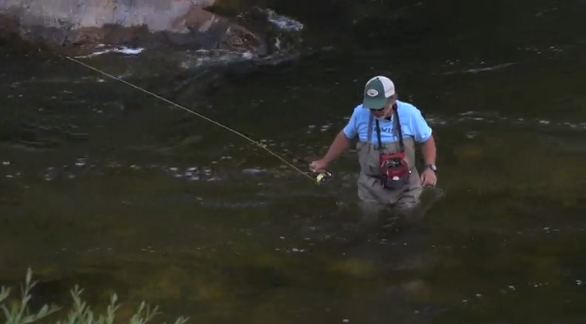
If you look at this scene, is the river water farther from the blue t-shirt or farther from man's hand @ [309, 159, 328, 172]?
the blue t-shirt

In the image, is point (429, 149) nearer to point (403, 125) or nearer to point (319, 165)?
point (403, 125)

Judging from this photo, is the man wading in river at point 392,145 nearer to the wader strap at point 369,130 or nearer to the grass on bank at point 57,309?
the wader strap at point 369,130

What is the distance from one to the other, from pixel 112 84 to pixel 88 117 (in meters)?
1.23

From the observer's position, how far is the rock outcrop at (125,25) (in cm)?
1159

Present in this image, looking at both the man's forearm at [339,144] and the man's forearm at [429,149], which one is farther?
the man's forearm at [339,144]

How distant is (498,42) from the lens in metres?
11.1

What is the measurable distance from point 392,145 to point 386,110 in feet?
1.03

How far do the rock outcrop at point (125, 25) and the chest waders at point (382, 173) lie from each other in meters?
6.10

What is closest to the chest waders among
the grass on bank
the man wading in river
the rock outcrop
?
the man wading in river

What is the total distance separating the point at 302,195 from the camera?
23.5 ft

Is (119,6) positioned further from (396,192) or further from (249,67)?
(396,192)

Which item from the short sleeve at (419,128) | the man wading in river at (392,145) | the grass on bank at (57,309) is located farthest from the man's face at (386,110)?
the grass on bank at (57,309)

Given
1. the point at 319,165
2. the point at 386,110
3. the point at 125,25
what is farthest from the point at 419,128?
the point at 125,25

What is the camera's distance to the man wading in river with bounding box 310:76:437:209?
5426mm
